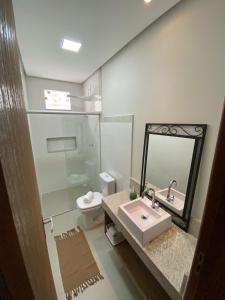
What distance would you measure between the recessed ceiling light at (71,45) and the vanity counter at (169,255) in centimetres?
216

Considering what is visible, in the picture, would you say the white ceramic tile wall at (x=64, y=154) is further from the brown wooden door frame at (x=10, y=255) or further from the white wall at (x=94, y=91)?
the brown wooden door frame at (x=10, y=255)

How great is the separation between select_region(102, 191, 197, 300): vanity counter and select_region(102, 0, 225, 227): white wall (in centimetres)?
27

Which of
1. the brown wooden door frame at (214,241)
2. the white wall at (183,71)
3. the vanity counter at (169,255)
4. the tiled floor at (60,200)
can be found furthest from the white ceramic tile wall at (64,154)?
the brown wooden door frame at (214,241)

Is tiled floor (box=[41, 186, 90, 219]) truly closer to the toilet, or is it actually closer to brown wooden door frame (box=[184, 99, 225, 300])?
the toilet

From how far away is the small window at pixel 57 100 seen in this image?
124 inches

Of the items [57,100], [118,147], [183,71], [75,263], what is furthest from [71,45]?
[75,263]

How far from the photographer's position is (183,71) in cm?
120

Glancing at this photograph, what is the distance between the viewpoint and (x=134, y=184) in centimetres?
196

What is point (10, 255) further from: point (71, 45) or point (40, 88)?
point (40, 88)

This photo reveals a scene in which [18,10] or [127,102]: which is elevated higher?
[18,10]

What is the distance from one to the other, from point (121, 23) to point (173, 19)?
487mm

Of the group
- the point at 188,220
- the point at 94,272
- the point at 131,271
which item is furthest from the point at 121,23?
the point at 94,272

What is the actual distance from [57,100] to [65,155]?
1.35 metres

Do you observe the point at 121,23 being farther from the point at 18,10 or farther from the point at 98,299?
the point at 98,299
